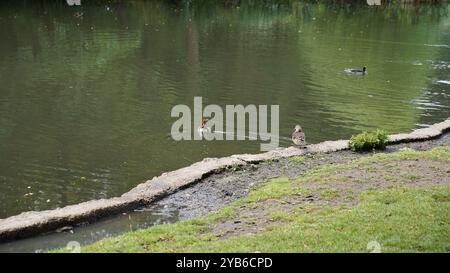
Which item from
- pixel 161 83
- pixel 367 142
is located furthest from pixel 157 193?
pixel 161 83

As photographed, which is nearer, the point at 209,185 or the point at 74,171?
the point at 209,185

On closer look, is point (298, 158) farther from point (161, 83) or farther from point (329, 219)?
point (161, 83)

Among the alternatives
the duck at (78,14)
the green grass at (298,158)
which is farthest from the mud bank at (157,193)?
the duck at (78,14)

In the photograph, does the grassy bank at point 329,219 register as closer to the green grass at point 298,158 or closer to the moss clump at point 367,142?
the green grass at point 298,158

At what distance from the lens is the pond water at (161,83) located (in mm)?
12328

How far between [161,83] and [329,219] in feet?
42.0

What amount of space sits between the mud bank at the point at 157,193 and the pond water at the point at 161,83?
3.29 ft

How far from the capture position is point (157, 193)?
10055mm

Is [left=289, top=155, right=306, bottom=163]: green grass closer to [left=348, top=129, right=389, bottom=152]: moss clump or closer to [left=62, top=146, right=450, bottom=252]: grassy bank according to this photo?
[left=62, top=146, right=450, bottom=252]: grassy bank

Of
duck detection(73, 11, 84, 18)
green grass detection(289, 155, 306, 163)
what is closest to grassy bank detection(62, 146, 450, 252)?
green grass detection(289, 155, 306, 163)
